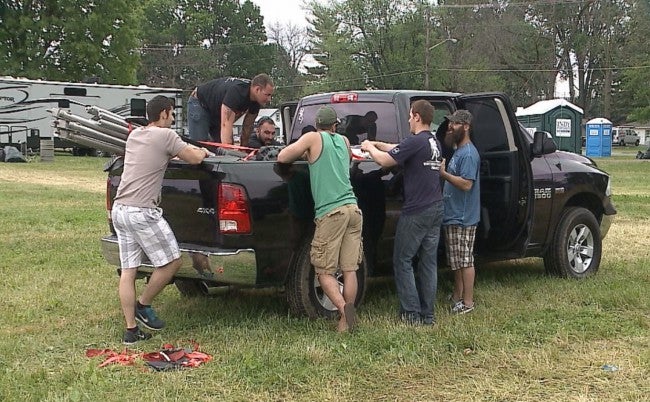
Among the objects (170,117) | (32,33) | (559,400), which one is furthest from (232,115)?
(32,33)

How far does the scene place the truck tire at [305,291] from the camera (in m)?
5.45

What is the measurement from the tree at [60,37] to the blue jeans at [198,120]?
34747 mm

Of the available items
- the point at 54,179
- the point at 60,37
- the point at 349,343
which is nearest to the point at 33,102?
the point at 60,37

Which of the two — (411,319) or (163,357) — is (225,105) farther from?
(163,357)

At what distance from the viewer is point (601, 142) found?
41.8 meters

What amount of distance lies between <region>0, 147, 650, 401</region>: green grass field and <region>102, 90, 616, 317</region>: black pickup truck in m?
0.35

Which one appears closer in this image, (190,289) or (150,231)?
(150,231)

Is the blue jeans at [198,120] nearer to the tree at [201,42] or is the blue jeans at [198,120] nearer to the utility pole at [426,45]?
the utility pole at [426,45]

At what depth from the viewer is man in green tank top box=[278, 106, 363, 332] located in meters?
5.22

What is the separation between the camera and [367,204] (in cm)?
585

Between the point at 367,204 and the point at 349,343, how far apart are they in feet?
4.03

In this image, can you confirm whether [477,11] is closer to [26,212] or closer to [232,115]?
[26,212]

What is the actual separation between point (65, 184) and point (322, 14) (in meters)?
37.8

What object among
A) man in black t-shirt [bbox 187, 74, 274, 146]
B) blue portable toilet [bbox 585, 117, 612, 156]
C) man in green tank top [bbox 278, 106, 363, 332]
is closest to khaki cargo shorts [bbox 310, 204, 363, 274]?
man in green tank top [bbox 278, 106, 363, 332]
